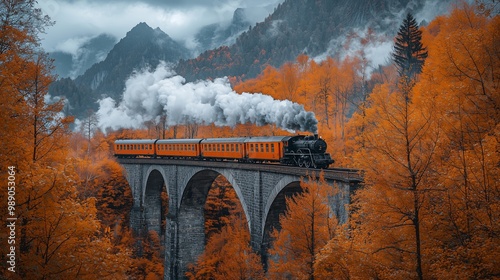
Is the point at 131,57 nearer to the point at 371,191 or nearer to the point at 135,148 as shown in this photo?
the point at 135,148

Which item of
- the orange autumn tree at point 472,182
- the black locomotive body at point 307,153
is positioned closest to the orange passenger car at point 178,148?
the black locomotive body at point 307,153

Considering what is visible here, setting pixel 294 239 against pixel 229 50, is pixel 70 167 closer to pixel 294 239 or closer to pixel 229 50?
pixel 294 239

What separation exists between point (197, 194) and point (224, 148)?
7.74 metres

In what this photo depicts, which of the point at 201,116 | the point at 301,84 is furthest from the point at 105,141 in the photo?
the point at 301,84

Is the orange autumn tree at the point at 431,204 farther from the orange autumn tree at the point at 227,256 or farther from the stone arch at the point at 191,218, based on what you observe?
the stone arch at the point at 191,218

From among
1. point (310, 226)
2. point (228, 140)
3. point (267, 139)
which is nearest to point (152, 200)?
point (228, 140)

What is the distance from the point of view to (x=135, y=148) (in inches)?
1554

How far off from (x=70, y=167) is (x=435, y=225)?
31.3 ft

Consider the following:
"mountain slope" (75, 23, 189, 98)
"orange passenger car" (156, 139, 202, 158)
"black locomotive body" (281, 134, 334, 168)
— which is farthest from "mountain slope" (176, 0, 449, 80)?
"mountain slope" (75, 23, 189, 98)

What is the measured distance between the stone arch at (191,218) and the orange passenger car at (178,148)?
221 cm

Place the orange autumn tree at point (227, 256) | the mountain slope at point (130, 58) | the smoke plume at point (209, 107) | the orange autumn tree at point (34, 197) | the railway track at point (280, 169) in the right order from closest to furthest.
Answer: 1. the orange autumn tree at point (34, 197)
2. the railway track at point (280, 169)
3. the orange autumn tree at point (227, 256)
4. the smoke plume at point (209, 107)
5. the mountain slope at point (130, 58)

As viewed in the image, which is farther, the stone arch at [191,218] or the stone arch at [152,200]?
the stone arch at [152,200]

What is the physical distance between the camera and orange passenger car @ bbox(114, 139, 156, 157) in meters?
37.3

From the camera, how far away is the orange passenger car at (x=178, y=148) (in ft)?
98.9
